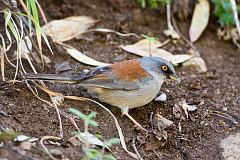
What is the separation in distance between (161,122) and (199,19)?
2.61 meters

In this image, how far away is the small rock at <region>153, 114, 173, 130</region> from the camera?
5336 millimetres

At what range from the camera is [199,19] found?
752cm

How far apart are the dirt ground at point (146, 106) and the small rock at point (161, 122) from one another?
0.19ft

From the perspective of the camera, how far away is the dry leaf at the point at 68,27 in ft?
21.6

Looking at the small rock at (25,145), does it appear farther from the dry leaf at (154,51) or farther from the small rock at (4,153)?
the dry leaf at (154,51)

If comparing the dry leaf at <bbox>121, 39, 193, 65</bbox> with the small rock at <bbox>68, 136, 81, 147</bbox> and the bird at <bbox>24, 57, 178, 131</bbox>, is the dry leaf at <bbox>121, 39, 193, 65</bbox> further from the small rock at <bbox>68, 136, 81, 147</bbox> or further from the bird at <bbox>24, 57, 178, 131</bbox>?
the small rock at <bbox>68, 136, 81, 147</bbox>

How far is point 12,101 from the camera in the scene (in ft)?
16.6

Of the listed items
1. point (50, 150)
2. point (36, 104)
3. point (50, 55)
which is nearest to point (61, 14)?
point (50, 55)

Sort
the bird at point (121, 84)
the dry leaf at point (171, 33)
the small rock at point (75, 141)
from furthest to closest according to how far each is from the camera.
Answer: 1. the dry leaf at point (171, 33)
2. the bird at point (121, 84)
3. the small rock at point (75, 141)

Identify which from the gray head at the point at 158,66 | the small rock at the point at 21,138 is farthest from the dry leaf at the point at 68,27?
the small rock at the point at 21,138

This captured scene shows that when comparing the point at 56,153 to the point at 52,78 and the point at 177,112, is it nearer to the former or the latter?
the point at 52,78

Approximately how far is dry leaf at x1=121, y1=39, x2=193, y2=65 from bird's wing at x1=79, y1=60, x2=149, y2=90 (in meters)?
1.21

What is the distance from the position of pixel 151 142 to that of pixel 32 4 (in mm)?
1817

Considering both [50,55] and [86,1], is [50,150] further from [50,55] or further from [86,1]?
[86,1]
